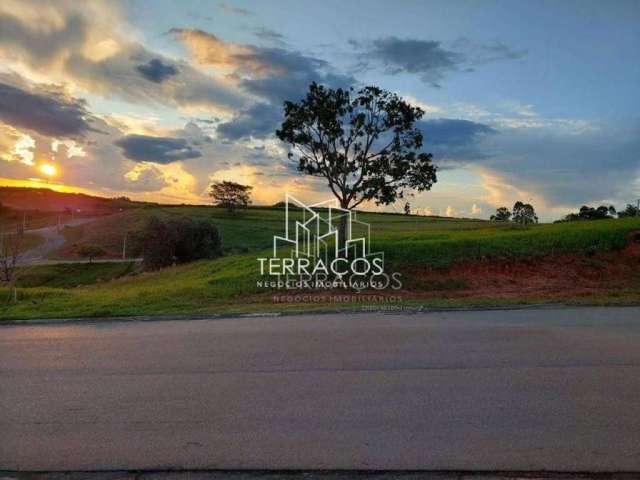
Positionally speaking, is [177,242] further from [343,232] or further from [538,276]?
[538,276]

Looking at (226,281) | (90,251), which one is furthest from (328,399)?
(90,251)

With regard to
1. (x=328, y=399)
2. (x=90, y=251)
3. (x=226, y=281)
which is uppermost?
(x=90, y=251)

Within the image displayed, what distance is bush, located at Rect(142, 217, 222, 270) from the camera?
36188 mm

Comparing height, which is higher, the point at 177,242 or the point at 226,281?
the point at 177,242

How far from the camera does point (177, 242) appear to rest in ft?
122

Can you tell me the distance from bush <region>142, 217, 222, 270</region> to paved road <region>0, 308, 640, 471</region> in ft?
88.8

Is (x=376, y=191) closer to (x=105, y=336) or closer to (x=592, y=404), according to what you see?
(x=105, y=336)

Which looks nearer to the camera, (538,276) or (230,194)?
(538,276)

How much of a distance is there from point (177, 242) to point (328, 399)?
3302 centimetres

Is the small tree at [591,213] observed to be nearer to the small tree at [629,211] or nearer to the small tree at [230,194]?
the small tree at [629,211]

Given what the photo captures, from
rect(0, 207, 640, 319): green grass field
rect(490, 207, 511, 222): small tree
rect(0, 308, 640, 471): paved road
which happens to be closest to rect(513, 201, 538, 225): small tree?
rect(490, 207, 511, 222): small tree

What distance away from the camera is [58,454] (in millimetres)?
4539

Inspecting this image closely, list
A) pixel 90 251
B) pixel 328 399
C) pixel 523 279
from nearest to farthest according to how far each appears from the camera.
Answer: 1. pixel 328 399
2. pixel 523 279
3. pixel 90 251

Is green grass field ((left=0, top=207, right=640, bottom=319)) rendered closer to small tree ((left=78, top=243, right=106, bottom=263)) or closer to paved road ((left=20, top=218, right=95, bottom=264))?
small tree ((left=78, top=243, right=106, bottom=263))
